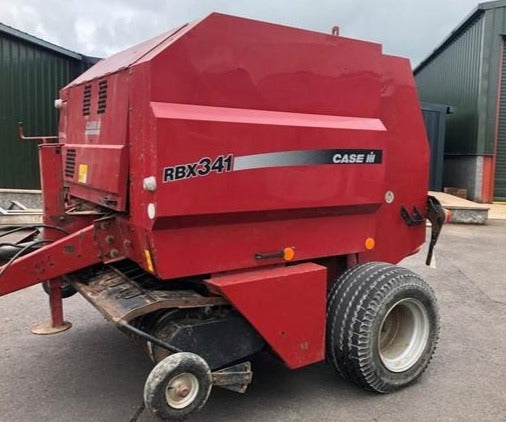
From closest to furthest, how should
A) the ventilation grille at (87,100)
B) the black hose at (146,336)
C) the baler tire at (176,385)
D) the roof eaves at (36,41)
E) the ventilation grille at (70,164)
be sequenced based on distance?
the baler tire at (176,385) → the black hose at (146,336) → the ventilation grille at (87,100) → the ventilation grille at (70,164) → the roof eaves at (36,41)

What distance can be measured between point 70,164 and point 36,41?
30.3ft

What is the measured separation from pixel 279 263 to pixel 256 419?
3.14ft

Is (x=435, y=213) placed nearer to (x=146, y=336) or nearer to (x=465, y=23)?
(x=146, y=336)

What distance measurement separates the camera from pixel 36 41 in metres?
12.2

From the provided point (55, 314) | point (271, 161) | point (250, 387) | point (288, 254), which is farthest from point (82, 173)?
point (250, 387)

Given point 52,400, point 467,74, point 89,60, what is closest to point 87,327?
point 52,400

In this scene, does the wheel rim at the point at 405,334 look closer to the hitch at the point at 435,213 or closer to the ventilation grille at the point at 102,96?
the hitch at the point at 435,213

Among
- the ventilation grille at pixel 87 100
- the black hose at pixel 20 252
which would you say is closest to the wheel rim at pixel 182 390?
the black hose at pixel 20 252

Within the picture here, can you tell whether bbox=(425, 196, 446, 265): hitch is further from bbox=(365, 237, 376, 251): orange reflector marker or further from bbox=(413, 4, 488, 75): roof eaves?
bbox=(413, 4, 488, 75): roof eaves

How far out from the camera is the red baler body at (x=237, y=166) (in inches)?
121

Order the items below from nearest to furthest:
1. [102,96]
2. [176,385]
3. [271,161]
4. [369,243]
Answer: [176,385], [271,161], [102,96], [369,243]

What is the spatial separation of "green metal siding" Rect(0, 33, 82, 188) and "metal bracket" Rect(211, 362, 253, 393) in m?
10.6

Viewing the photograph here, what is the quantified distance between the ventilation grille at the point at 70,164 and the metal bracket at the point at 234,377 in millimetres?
1836

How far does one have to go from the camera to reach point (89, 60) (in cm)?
1323
